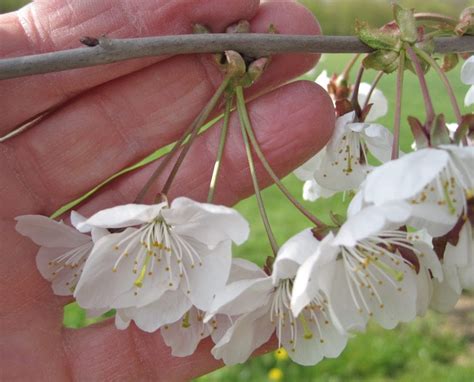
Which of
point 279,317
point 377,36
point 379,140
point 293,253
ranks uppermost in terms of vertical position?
point 377,36

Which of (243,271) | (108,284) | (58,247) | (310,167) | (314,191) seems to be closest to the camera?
(243,271)

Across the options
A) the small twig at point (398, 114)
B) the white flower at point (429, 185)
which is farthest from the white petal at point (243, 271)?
the small twig at point (398, 114)

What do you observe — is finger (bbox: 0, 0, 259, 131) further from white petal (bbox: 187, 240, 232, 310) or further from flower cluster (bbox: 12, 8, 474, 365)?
white petal (bbox: 187, 240, 232, 310)

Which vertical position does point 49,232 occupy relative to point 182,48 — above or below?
below

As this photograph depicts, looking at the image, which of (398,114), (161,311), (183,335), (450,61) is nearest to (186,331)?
(183,335)

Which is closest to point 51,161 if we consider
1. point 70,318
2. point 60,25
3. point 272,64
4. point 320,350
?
point 60,25

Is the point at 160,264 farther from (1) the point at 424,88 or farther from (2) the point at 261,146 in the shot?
(1) the point at 424,88
